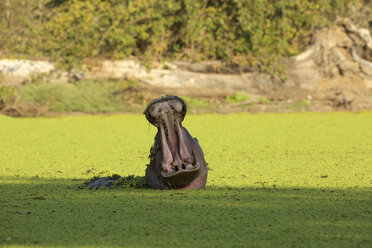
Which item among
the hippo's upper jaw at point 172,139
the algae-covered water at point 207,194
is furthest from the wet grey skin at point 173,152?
the algae-covered water at point 207,194

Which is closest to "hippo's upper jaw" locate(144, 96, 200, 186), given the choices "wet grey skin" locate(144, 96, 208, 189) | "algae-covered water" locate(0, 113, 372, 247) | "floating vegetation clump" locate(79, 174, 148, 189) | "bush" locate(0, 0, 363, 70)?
"wet grey skin" locate(144, 96, 208, 189)

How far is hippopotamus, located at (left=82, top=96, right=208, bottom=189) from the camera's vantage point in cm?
429

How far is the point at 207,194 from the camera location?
4.57m

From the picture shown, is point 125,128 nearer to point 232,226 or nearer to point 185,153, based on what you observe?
point 185,153

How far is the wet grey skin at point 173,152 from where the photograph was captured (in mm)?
4289

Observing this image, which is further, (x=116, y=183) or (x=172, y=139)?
(x=116, y=183)

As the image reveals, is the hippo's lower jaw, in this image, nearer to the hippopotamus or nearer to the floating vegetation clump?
the hippopotamus

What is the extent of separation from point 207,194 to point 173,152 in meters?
0.41

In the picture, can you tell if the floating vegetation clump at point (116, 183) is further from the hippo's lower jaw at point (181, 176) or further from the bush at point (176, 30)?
the bush at point (176, 30)

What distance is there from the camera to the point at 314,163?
6594 millimetres

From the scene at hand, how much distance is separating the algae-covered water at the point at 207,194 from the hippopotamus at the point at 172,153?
0.37 ft

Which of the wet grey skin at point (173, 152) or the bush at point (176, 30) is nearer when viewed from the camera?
the wet grey skin at point (173, 152)

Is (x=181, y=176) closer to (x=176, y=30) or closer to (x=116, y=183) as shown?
(x=116, y=183)

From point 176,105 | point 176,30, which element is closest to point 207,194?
point 176,105
